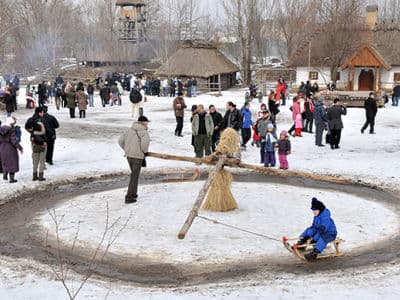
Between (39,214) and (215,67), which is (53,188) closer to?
(39,214)

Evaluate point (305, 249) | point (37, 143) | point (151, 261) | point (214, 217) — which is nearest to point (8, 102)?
point (37, 143)

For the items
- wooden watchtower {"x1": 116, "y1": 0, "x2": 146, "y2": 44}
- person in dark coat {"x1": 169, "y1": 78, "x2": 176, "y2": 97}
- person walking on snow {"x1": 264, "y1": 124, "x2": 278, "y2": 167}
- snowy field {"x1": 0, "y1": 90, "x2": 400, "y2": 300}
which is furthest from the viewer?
wooden watchtower {"x1": 116, "y1": 0, "x2": 146, "y2": 44}

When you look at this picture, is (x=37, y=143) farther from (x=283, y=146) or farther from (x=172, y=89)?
(x=172, y=89)

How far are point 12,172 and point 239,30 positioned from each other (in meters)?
36.3

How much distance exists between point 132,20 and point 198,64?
2565 centimetres

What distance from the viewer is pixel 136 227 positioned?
10.1m

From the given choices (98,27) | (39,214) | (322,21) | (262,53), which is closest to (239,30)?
(322,21)

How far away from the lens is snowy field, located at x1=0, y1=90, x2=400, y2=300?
24.3 ft

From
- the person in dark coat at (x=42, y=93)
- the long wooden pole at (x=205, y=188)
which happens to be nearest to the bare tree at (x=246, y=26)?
the person in dark coat at (x=42, y=93)

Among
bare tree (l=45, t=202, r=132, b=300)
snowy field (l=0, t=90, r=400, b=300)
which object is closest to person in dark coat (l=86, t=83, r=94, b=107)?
snowy field (l=0, t=90, r=400, b=300)

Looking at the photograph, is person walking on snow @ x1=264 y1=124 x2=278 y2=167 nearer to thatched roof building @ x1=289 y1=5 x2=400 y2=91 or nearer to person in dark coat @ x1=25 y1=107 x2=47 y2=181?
person in dark coat @ x1=25 y1=107 x2=47 y2=181

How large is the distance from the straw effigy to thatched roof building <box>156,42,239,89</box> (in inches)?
1102

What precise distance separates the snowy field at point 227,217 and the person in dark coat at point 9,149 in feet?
1.41

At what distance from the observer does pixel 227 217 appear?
1055 centimetres
